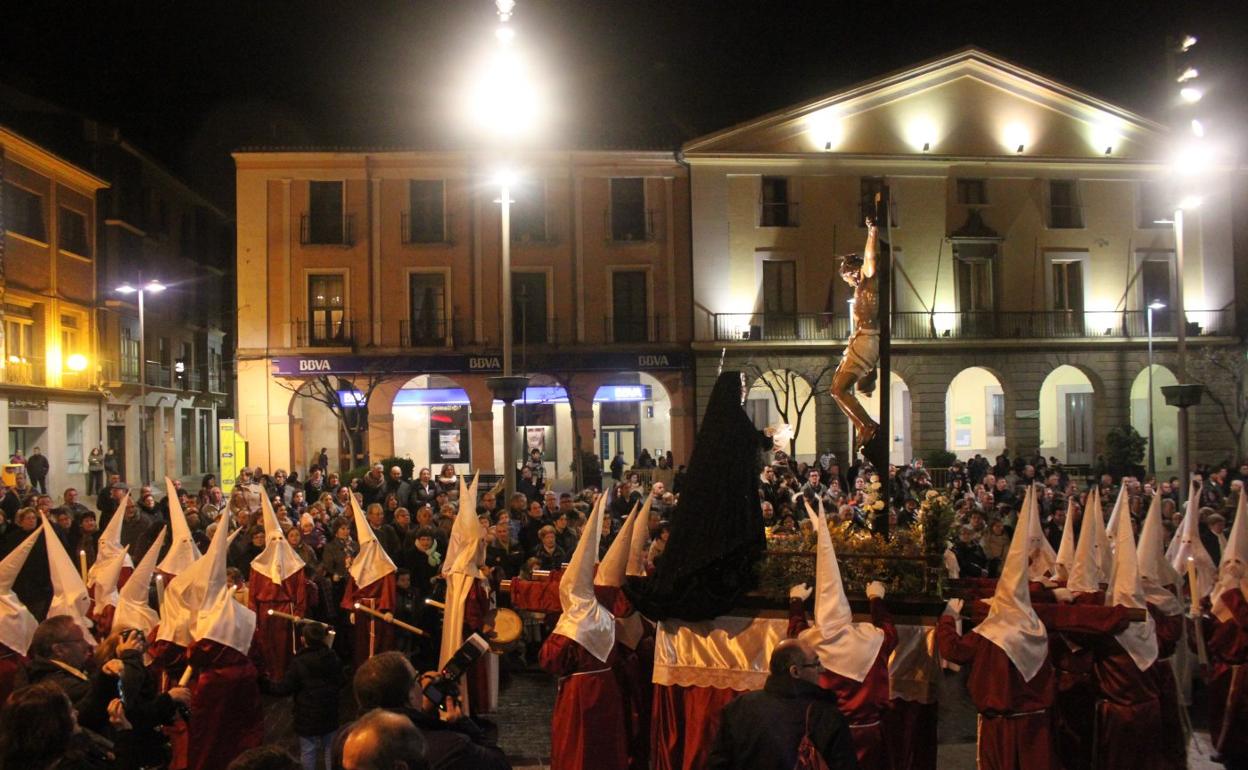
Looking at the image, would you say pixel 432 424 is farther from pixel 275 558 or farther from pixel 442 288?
pixel 275 558

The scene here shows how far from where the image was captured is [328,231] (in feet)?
110

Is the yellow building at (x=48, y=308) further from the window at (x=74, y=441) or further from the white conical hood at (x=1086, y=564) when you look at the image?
the white conical hood at (x=1086, y=564)

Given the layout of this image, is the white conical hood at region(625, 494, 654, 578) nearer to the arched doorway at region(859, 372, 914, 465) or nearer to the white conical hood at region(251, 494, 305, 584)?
the white conical hood at region(251, 494, 305, 584)

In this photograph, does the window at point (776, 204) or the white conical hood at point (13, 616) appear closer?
the white conical hood at point (13, 616)

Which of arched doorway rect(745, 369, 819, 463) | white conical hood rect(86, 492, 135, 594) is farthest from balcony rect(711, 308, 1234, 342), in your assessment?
white conical hood rect(86, 492, 135, 594)

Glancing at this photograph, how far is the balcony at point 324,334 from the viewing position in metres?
33.2

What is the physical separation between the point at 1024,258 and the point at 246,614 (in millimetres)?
33939

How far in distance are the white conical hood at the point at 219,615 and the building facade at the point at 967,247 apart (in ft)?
90.4

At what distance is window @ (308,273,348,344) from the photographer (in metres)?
33.4

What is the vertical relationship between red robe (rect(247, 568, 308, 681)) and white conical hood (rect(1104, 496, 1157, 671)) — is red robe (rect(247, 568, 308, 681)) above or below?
below

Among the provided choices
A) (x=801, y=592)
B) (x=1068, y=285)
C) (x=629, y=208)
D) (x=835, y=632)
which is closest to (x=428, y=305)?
(x=629, y=208)

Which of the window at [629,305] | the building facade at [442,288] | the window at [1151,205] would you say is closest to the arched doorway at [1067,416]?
the window at [1151,205]

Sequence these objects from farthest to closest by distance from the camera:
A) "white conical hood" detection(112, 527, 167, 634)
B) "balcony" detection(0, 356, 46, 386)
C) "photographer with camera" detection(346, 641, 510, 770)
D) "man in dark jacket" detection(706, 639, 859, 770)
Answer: "balcony" detection(0, 356, 46, 386)
"white conical hood" detection(112, 527, 167, 634)
"man in dark jacket" detection(706, 639, 859, 770)
"photographer with camera" detection(346, 641, 510, 770)

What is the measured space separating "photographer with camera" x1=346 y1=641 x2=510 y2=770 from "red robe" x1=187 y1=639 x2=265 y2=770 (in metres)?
2.81
